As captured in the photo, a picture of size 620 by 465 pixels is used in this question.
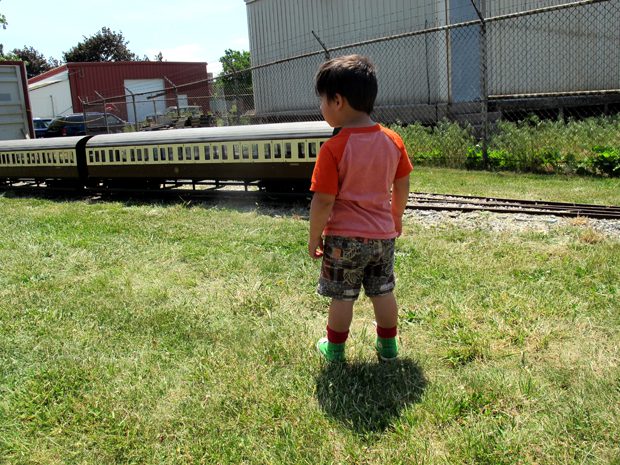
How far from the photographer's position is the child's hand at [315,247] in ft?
9.54

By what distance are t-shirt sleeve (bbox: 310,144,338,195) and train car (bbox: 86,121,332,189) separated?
4.86 meters

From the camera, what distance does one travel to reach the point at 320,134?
303 inches

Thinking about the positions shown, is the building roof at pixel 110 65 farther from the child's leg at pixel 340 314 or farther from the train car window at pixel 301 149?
the child's leg at pixel 340 314

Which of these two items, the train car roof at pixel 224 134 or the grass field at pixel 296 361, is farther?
the train car roof at pixel 224 134

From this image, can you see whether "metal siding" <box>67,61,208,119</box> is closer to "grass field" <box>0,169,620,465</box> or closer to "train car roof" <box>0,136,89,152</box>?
"train car roof" <box>0,136,89,152</box>

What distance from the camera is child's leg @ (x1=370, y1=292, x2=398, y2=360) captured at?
305 centimetres

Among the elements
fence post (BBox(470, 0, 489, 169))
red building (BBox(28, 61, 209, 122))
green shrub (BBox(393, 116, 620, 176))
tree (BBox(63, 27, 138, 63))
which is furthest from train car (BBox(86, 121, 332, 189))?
tree (BBox(63, 27, 138, 63))

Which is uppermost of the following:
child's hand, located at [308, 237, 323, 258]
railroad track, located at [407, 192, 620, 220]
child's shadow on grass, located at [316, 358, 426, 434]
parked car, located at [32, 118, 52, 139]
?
parked car, located at [32, 118, 52, 139]

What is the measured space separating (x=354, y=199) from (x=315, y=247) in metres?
0.32

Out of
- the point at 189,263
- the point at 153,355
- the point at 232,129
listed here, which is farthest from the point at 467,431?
the point at 232,129

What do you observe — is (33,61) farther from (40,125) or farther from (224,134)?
(224,134)

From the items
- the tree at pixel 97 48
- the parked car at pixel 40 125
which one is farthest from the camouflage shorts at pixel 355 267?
the tree at pixel 97 48

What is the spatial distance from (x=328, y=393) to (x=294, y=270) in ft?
6.96

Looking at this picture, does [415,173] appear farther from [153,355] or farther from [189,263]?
[153,355]
